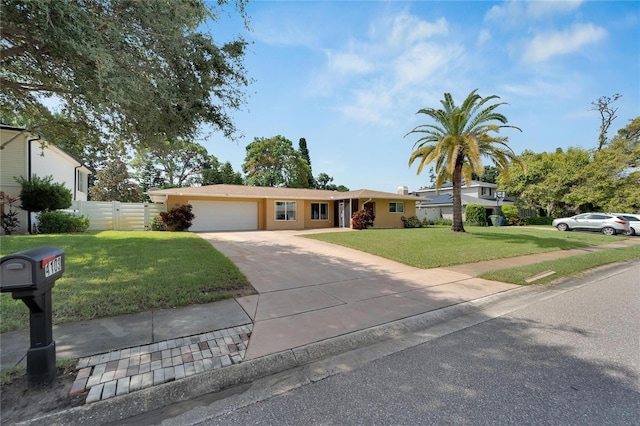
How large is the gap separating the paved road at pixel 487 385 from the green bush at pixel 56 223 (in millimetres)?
15231

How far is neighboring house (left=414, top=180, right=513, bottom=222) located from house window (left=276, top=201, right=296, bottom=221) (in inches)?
625

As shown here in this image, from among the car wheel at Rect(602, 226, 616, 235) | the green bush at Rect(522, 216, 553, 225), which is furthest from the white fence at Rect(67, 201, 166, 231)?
the green bush at Rect(522, 216, 553, 225)

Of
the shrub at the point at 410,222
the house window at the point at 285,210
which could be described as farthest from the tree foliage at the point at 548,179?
the house window at the point at 285,210

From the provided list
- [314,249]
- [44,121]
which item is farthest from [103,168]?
[314,249]

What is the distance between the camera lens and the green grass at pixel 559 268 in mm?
6893

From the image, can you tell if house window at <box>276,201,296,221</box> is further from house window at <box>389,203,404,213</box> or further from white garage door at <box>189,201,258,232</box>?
house window at <box>389,203,404,213</box>

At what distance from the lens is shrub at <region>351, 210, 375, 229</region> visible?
2027cm

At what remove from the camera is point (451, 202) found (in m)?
31.8

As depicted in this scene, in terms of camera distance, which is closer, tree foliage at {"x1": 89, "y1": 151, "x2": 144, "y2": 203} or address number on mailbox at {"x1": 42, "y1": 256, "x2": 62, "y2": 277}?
address number on mailbox at {"x1": 42, "y1": 256, "x2": 62, "y2": 277}

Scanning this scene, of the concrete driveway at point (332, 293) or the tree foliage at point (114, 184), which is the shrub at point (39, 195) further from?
the tree foliage at point (114, 184)

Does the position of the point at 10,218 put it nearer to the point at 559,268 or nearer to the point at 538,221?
the point at 559,268

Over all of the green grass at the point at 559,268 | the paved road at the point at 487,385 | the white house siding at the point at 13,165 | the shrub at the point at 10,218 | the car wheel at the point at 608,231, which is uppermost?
the white house siding at the point at 13,165

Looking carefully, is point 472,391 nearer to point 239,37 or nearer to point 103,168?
point 239,37

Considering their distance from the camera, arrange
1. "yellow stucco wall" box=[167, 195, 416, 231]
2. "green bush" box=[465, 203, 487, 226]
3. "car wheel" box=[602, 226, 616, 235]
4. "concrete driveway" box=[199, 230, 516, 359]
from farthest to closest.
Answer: "green bush" box=[465, 203, 487, 226] < "car wheel" box=[602, 226, 616, 235] < "yellow stucco wall" box=[167, 195, 416, 231] < "concrete driveway" box=[199, 230, 516, 359]
